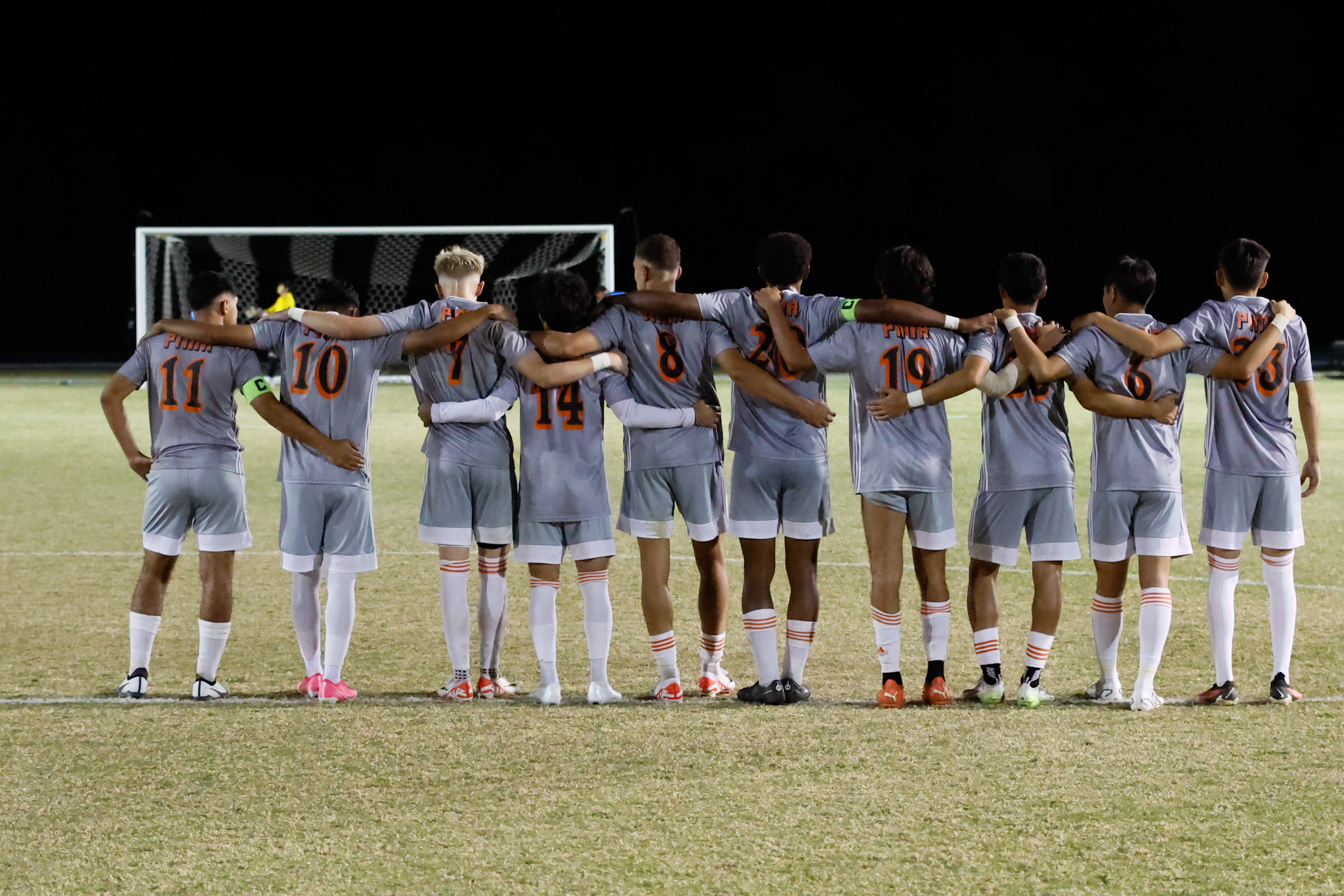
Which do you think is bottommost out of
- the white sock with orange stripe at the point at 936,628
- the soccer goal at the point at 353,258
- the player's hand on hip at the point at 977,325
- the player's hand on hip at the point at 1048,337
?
the white sock with orange stripe at the point at 936,628

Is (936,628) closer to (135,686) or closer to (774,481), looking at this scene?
(774,481)

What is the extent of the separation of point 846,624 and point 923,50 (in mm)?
29439

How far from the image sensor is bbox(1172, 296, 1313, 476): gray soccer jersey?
5016 mm

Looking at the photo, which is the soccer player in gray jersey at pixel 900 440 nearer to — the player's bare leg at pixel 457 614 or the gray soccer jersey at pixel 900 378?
the gray soccer jersey at pixel 900 378

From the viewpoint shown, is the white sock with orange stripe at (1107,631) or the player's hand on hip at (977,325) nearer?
the player's hand on hip at (977,325)

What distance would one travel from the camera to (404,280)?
29062mm

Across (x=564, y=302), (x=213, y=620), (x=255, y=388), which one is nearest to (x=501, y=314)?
(x=564, y=302)

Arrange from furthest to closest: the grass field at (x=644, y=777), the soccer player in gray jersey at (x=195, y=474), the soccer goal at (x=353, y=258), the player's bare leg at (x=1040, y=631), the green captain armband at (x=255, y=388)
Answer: the soccer goal at (x=353, y=258), the soccer player in gray jersey at (x=195, y=474), the player's bare leg at (x=1040, y=631), the green captain armband at (x=255, y=388), the grass field at (x=644, y=777)

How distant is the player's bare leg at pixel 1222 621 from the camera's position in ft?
16.5

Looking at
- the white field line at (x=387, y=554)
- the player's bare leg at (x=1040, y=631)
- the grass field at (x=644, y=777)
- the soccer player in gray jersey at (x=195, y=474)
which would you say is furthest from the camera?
the white field line at (x=387, y=554)

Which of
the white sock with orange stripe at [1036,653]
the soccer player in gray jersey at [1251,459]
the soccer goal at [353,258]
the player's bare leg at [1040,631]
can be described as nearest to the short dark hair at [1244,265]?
the soccer player in gray jersey at [1251,459]

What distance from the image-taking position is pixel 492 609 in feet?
17.2

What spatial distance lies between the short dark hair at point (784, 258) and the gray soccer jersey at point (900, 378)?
0.29 metres

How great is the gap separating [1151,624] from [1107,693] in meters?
0.33
